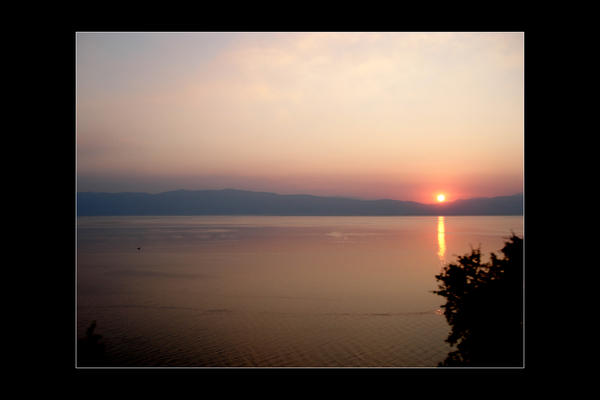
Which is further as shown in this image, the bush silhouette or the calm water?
the calm water

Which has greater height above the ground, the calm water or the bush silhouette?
the bush silhouette

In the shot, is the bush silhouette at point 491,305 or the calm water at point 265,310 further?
the calm water at point 265,310

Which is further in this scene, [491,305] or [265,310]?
[265,310]

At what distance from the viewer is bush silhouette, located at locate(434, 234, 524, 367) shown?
213 inches

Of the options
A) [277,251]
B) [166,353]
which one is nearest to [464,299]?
[166,353]

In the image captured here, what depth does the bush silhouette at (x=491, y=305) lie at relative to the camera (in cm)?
542

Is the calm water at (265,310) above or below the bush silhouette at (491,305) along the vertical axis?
below

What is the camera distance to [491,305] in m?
5.72

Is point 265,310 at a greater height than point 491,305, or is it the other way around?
point 491,305
